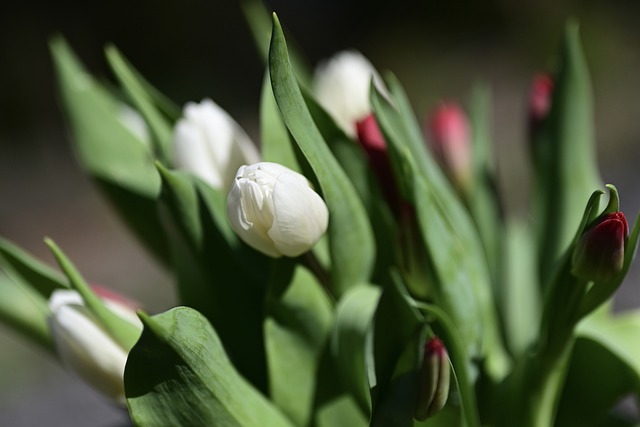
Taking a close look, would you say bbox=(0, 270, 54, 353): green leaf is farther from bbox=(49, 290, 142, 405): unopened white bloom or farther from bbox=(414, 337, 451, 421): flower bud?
bbox=(414, 337, 451, 421): flower bud

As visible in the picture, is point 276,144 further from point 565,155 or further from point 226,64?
point 226,64

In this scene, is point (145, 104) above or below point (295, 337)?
above

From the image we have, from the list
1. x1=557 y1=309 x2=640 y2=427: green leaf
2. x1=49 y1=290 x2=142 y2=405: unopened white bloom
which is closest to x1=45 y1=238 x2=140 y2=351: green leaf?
x1=49 y1=290 x2=142 y2=405: unopened white bloom

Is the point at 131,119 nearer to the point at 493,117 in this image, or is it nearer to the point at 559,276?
the point at 559,276

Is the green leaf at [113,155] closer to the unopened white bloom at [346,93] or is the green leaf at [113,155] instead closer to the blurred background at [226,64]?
the unopened white bloom at [346,93]

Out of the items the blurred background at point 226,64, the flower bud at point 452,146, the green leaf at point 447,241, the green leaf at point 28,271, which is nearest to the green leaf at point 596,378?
the green leaf at point 447,241

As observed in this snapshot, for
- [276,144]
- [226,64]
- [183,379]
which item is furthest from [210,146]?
[226,64]
